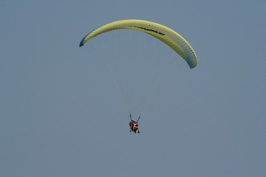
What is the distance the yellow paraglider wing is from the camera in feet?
186

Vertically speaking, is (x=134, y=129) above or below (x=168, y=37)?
below

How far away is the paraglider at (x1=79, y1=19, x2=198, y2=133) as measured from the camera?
5681 cm

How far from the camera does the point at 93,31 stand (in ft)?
186

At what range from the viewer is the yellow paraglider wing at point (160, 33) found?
56.8m

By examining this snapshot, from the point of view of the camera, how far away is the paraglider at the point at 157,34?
2237 inches

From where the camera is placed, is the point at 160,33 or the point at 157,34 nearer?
the point at 160,33

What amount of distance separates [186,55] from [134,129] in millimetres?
4869

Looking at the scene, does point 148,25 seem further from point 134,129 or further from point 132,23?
point 134,129

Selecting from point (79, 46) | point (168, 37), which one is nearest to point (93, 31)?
point (79, 46)

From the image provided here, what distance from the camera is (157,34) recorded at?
59375mm

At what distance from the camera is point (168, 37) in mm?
59375

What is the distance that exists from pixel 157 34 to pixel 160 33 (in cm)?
32

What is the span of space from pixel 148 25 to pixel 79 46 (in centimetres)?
398

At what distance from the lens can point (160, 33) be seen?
59094 millimetres
